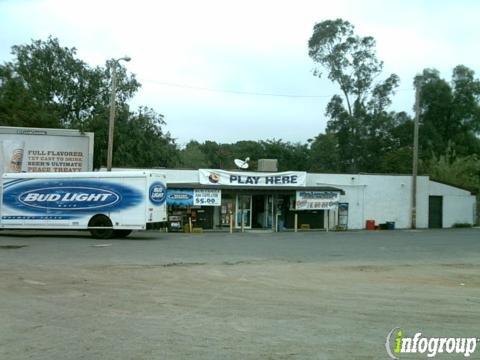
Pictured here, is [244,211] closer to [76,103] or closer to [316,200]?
[316,200]

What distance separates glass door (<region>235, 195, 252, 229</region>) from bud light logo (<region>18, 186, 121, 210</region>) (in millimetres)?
11668

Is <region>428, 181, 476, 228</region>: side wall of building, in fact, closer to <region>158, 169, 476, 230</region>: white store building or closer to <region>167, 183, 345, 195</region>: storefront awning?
<region>158, 169, 476, 230</region>: white store building

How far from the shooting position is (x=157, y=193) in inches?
1063

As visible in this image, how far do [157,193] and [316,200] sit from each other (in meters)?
13.2

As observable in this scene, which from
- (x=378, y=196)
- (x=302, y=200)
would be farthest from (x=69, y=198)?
(x=378, y=196)

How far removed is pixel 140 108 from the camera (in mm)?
50594

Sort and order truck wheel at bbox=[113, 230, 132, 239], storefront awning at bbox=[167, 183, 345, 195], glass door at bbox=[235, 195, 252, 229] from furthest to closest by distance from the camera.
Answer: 1. glass door at bbox=[235, 195, 252, 229]
2. storefront awning at bbox=[167, 183, 345, 195]
3. truck wheel at bbox=[113, 230, 132, 239]

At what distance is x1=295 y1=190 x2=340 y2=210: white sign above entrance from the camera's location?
121 feet

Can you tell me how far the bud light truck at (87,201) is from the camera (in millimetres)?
26578

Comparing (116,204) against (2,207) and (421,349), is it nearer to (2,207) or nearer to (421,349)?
(2,207)

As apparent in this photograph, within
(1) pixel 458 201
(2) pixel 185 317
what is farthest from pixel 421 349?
(1) pixel 458 201

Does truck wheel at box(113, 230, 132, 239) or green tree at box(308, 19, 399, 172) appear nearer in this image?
truck wheel at box(113, 230, 132, 239)

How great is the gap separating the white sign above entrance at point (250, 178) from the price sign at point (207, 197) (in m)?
1.41

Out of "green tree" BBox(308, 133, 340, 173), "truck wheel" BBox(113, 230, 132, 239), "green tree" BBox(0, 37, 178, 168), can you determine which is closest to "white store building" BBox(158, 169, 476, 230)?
"truck wheel" BBox(113, 230, 132, 239)
